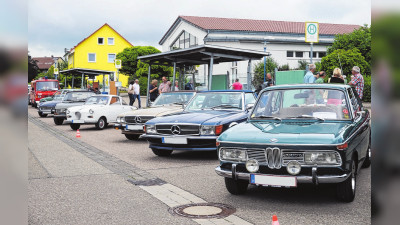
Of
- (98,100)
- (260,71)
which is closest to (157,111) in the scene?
(98,100)

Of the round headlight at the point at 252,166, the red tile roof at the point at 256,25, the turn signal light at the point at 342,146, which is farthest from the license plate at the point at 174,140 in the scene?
the red tile roof at the point at 256,25

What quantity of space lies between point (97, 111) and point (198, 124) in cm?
1000

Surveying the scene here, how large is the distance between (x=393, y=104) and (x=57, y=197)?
622cm

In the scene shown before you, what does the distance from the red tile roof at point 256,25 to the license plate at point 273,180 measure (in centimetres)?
4849

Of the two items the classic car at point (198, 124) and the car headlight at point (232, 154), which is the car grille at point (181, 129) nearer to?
the classic car at point (198, 124)

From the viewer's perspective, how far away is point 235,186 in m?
6.29

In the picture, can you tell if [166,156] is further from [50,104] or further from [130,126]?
[50,104]

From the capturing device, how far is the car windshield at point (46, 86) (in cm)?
3594

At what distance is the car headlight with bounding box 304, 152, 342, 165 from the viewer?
5.33 metres

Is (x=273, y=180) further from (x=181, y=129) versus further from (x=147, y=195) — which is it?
(x=181, y=129)

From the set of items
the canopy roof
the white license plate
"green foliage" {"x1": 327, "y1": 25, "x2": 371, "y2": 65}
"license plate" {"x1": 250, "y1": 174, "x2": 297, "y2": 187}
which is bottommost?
"license plate" {"x1": 250, "y1": 174, "x2": 297, "y2": 187}

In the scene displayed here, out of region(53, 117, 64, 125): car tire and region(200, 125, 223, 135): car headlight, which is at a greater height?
region(200, 125, 223, 135): car headlight

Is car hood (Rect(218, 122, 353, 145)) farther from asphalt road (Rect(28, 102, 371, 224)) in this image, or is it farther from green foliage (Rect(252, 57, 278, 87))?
green foliage (Rect(252, 57, 278, 87))

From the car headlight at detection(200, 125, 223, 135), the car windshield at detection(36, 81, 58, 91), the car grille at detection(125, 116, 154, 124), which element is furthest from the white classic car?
the car windshield at detection(36, 81, 58, 91)
